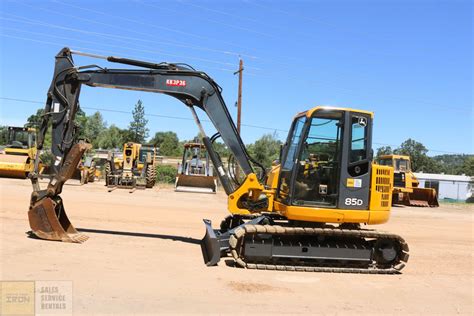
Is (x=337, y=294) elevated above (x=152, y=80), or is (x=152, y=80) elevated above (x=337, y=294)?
(x=152, y=80)

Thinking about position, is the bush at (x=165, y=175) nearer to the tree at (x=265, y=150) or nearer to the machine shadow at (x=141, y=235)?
the tree at (x=265, y=150)

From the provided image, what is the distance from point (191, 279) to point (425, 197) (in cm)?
2486

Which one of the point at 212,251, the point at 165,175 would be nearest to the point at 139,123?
the point at 165,175

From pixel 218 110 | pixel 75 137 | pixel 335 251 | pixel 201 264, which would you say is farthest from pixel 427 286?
pixel 75 137

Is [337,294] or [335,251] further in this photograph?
[335,251]

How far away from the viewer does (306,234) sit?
27.1 feet

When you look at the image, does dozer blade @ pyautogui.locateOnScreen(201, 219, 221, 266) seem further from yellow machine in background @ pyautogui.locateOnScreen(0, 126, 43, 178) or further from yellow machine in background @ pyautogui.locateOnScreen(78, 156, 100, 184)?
yellow machine in background @ pyautogui.locateOnScreen(78, 156, 100, 184)

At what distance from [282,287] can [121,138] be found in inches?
3101

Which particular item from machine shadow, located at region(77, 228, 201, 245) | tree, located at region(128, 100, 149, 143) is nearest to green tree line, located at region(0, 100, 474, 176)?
tree, located at region(128, 100, 149, 143)

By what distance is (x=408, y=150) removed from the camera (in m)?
108

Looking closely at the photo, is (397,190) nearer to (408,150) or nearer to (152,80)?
(152,80)

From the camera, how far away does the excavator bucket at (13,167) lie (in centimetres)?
2555

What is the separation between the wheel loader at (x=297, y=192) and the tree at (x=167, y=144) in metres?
73.8

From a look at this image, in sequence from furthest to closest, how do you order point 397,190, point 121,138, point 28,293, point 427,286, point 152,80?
1. point 121,138
2. point 397,190
3. point 152,80
4. point 427,286
5. point 28,293
